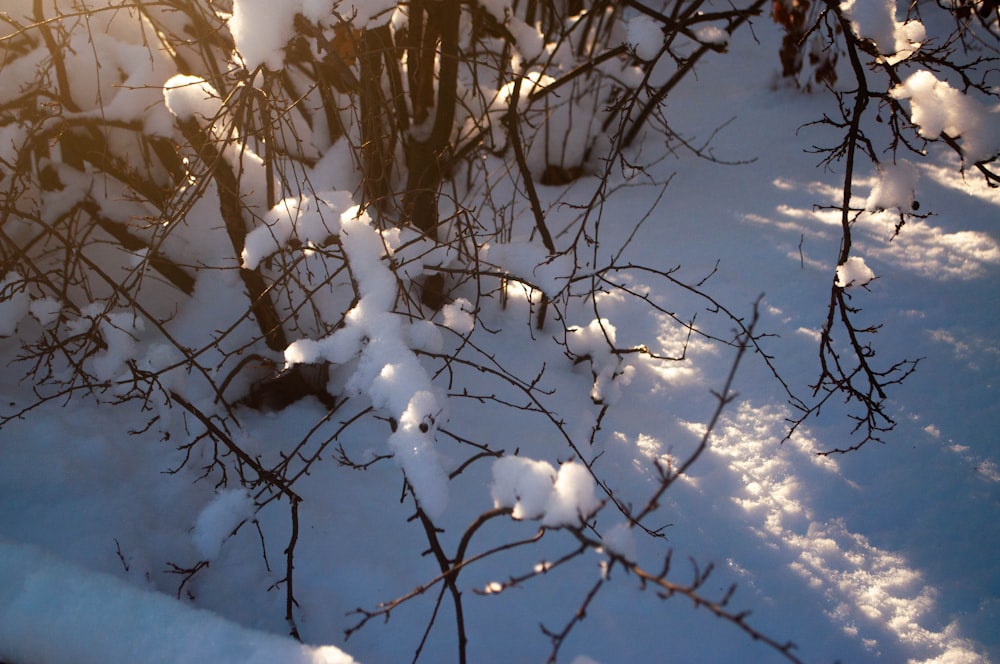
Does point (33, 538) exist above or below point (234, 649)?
above

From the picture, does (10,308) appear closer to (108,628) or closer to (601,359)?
(108,628)

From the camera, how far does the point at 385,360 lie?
4.72 ft

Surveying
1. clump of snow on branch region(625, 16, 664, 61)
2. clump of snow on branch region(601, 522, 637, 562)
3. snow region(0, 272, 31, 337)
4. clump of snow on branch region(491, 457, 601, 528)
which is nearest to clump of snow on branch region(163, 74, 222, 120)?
snow region(0, 272, 31, 337)

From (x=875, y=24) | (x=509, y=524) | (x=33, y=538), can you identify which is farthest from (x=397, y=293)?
(x=875, y=24)

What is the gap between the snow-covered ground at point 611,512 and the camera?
1.45 metres

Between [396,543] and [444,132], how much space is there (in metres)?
1.49

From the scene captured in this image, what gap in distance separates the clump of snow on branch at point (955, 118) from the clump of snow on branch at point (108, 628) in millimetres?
1725

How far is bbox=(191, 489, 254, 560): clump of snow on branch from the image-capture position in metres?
1.64

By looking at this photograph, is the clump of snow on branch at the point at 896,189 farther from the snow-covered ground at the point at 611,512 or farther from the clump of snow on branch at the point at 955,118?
the snow-covered ground at the point at 611,512

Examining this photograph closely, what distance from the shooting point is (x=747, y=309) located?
2562mm

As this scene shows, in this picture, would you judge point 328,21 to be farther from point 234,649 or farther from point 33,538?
point 33,538

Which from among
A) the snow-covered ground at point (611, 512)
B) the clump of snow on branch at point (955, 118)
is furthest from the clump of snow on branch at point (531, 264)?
the clump of snow on branch at point (955, 118)

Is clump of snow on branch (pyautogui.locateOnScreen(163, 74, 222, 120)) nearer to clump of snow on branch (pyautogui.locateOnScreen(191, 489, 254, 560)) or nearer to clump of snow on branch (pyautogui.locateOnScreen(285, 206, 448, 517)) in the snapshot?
clump of snow on branch (pyautogui.locateOnScreen(285, 206, 448, 517))

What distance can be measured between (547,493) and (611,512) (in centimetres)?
113
